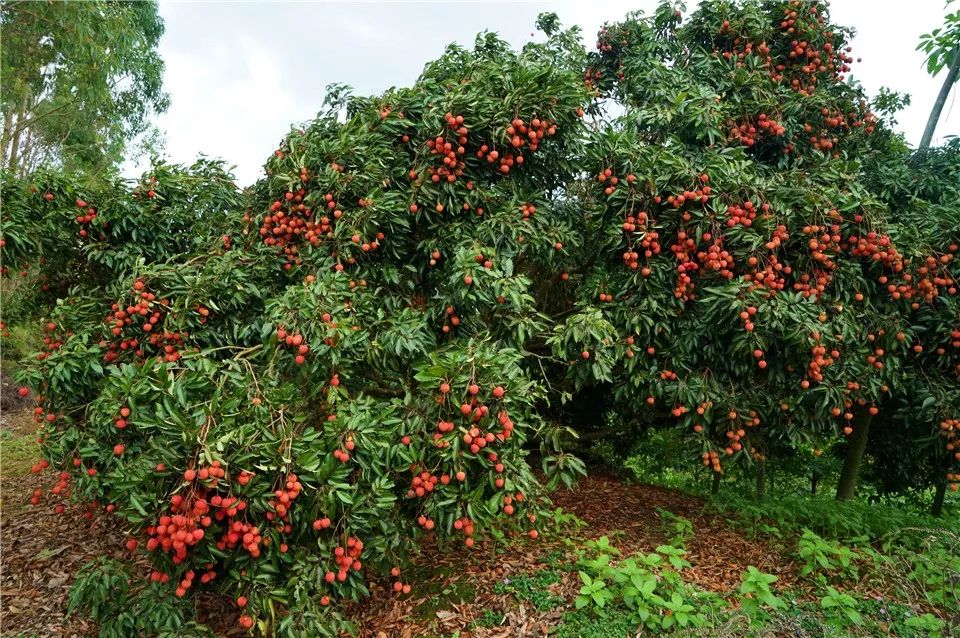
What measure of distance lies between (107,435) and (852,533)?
572cm

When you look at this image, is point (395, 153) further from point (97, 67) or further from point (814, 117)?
point (97, 67)

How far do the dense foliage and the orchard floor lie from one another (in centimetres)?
30

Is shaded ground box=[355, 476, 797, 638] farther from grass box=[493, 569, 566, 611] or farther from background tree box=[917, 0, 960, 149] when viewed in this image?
background tree box=[917, 0, 960, 149]

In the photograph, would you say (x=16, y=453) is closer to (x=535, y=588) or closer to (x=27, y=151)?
(x=535, y=588)

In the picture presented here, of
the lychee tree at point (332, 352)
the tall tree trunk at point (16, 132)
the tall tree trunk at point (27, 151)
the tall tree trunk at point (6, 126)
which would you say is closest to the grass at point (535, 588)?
the lychee tree at point (332, 352)

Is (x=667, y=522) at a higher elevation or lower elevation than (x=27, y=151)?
lower

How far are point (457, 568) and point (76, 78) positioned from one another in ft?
30.8

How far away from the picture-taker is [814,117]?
522 cm

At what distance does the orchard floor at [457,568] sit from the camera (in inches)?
146

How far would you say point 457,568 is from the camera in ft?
13.8

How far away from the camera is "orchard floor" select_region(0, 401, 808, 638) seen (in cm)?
372

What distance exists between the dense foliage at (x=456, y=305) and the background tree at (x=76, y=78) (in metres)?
2.65

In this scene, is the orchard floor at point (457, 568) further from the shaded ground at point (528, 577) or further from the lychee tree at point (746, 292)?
the lychee tree at point (746, 292)

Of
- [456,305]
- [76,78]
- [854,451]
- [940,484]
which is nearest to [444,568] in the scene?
[456,305]
